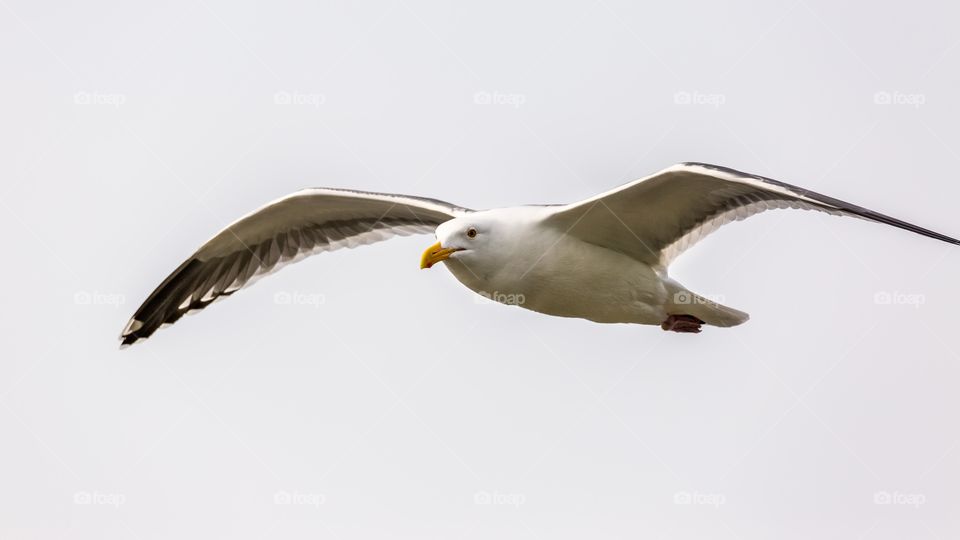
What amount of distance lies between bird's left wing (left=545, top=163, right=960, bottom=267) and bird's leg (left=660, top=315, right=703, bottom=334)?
59 centimetres

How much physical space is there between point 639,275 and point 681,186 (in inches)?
39.9

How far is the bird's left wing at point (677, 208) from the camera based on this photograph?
30.1ft

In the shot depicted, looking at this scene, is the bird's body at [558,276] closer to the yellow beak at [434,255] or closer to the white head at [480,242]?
the white head at [480,242]

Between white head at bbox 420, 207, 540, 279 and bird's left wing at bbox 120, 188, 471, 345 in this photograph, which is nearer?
white head at bbox 420, 207, 540, 279

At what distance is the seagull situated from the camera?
9.48 metres

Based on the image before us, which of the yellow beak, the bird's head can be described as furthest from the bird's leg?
the yellow beak

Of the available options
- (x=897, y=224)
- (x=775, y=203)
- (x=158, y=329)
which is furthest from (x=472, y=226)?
(x=158, y=329)

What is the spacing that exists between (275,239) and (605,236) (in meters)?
3.45

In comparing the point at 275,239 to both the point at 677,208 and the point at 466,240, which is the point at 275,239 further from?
the point at 677,208

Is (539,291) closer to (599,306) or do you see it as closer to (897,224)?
(599,306)

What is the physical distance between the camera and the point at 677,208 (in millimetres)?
10000

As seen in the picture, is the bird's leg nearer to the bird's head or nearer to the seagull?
the seagull

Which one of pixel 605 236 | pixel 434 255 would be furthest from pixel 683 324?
pixel 434 255

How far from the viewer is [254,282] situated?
12.3m
